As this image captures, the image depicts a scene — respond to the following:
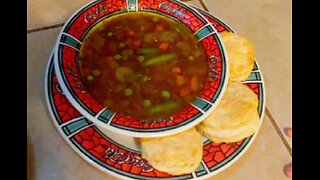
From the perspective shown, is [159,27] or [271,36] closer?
[159,27]

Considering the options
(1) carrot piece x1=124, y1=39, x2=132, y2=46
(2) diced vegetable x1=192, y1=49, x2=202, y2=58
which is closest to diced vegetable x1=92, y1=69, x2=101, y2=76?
(1) carrot piece x1=124, y1=39, x2=132, y2=46

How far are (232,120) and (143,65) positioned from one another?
23 cm

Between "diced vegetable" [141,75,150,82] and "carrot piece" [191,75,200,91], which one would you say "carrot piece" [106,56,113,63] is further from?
"carrot piece" [191,75,200,91]

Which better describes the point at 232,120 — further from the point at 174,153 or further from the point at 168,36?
the point at 168,36

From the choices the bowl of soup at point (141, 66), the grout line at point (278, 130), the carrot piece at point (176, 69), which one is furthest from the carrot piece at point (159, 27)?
the grout line at point (278, 130)

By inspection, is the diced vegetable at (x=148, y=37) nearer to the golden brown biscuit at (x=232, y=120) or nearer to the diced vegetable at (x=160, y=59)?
the diced vegetable at (x=160, y=59)

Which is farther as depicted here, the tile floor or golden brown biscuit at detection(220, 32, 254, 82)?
golden brown biscuit at detection(220, 32, 254, 82)

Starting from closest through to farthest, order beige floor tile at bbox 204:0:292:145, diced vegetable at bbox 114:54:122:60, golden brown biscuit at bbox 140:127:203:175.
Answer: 1. golden brown biscuit at bbox 140:127:203:175
2. diced vegetable at bbox 114:54:122:60
3. beige floor tile at bbox 204:0:292:145

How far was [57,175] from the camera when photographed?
937 mm

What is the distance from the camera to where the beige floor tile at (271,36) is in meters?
1.14

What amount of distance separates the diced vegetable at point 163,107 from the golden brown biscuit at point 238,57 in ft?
0.60

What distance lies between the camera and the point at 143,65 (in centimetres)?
102

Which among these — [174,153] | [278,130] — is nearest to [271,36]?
[278,130]

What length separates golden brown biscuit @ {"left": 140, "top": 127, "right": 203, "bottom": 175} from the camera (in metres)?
0.91
